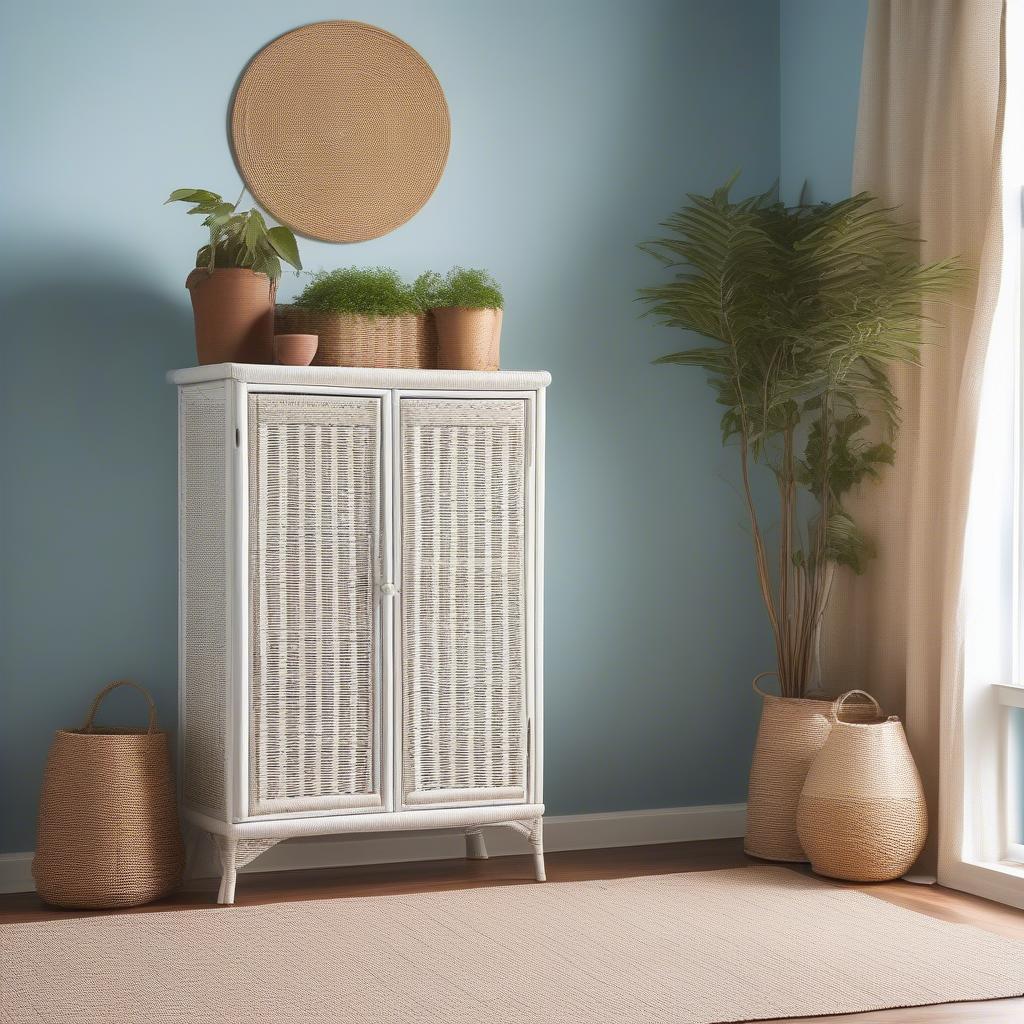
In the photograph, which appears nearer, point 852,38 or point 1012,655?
point 1012,655

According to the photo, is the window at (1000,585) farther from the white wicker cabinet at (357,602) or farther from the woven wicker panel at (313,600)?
the woven wicker panel at (313,600)

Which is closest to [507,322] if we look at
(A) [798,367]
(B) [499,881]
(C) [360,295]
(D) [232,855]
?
(C) [360,295]

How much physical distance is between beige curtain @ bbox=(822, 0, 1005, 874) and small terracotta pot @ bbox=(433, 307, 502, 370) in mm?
1101

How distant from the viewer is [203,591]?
3.38 metres

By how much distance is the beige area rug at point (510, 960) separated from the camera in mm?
2516

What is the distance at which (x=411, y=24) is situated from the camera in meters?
3.81

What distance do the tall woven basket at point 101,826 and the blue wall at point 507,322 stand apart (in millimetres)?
268

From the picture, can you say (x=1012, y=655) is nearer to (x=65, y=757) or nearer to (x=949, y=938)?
(x=949, y=938)

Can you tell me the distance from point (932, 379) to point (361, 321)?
56.7 inches

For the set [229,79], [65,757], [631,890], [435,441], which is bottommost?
[631,890]

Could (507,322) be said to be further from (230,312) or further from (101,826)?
(101,826)

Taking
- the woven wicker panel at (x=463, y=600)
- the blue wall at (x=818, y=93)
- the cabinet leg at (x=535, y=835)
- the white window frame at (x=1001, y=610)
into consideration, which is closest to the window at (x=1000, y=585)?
the white window frame at (x=1001, y=610)

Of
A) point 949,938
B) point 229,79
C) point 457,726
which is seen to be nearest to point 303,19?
point 229,79

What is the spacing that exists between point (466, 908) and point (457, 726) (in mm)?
444
